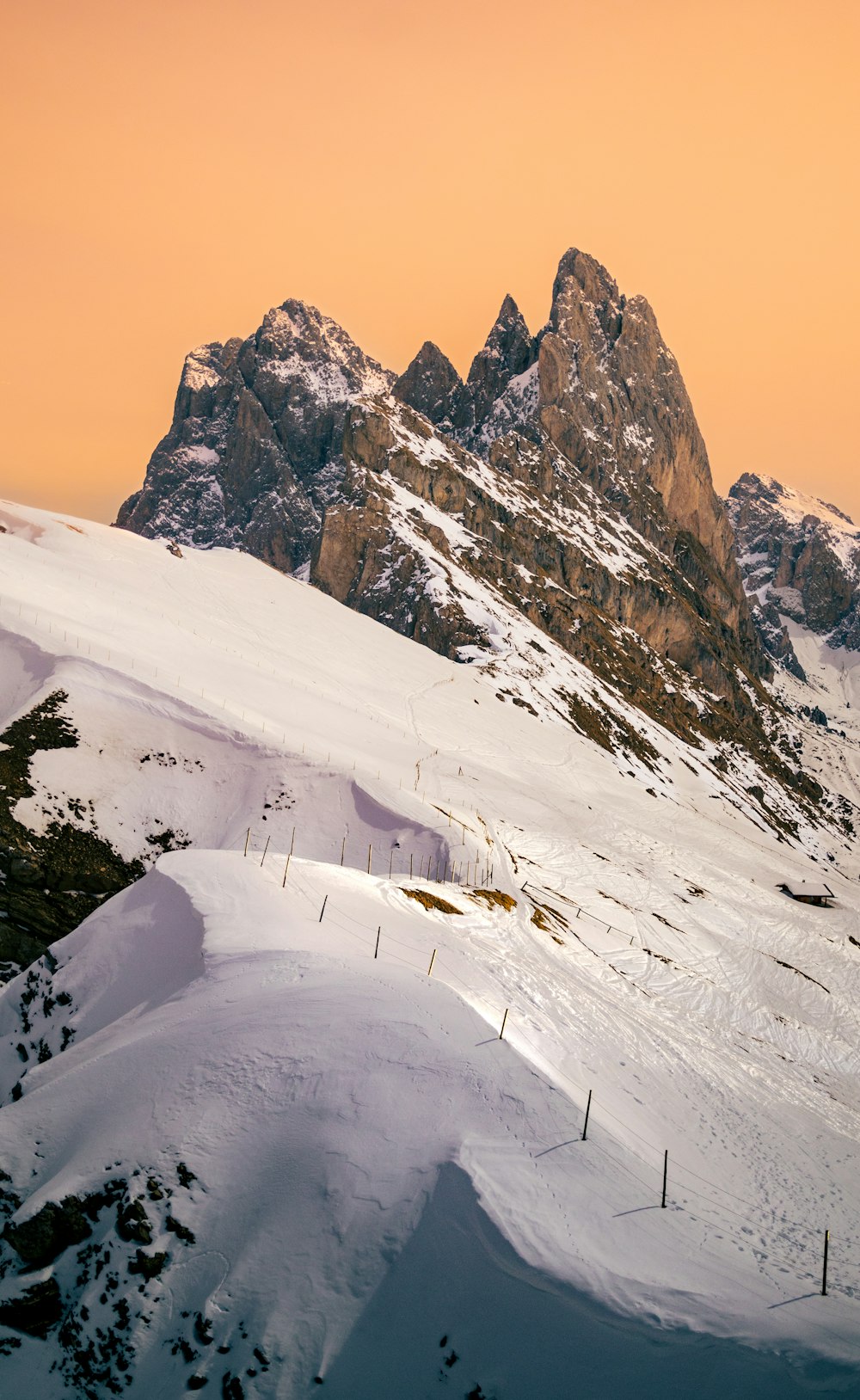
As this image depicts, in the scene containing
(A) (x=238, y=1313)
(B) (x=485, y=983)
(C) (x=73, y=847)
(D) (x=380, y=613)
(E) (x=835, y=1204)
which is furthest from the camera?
(D) (x=380, y=613)

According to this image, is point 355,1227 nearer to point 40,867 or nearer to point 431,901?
point 431,901

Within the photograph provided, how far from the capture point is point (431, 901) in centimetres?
3338

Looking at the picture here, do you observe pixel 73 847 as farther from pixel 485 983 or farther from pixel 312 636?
pixel 312 636

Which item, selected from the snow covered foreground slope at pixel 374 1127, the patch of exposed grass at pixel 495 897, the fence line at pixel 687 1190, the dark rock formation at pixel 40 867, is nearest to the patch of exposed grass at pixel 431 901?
the snow covered foreground slope at pixel 374 1127

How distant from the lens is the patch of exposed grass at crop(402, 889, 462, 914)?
3269 centimetres

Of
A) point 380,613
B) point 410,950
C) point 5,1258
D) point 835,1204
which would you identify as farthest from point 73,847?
point 380,613

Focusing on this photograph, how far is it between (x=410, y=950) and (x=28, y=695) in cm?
2821

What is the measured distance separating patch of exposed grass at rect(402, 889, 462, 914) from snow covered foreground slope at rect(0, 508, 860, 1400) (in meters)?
0.71

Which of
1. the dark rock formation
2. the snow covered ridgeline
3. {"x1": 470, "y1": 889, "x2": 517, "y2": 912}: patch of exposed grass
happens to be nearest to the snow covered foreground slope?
the snow covered ridgeline

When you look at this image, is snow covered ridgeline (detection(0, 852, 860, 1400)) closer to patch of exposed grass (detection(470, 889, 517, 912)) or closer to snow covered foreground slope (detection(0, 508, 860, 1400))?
snow covered foreground slope (detection(0, 508, 860, 1400))

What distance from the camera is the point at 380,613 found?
12581 cm

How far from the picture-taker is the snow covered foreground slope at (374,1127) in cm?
1420

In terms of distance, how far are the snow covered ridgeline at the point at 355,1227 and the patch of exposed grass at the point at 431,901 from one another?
1075 cm

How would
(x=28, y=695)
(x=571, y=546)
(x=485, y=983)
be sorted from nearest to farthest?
(x=485, y=983) → (x=28, y=695) → (x=571, y=546)
